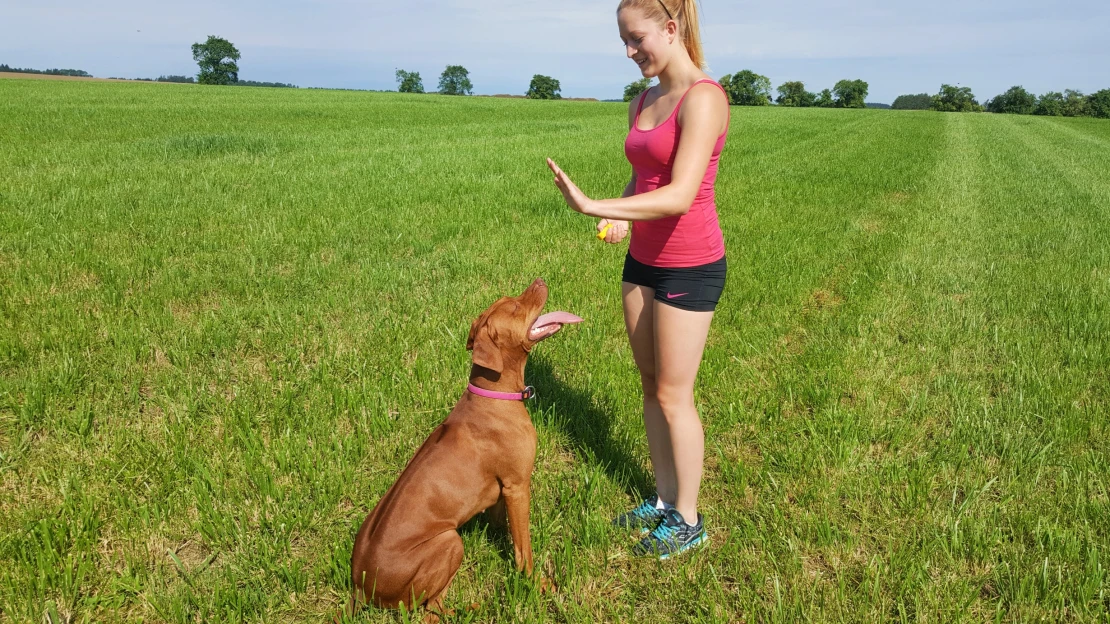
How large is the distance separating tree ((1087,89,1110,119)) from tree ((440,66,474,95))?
127 metres

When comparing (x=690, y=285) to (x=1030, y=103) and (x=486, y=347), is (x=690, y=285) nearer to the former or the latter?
(x=486, y=347)

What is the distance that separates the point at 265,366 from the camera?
470 centimetres

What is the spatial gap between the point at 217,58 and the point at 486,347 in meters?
152

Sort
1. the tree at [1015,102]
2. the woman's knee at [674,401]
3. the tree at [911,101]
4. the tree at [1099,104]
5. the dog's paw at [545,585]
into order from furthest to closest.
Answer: the tree at [911,101]
the tree at [1015,102]
the tree at [1099,104]
the woman's knee at [674,401]
the dog's paw at [545,585]

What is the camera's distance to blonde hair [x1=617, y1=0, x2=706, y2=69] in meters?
2.48

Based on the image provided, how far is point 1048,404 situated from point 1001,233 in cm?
604

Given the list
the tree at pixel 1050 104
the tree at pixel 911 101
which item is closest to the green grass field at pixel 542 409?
the tree at pixel 1050 104

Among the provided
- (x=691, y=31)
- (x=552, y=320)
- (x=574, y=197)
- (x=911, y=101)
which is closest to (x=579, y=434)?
(x=552, y=320)

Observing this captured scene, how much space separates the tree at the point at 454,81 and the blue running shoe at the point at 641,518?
568ft

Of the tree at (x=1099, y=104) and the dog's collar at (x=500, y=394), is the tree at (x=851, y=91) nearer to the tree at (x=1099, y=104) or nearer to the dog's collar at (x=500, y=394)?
the tree at (x=1099, y=104)

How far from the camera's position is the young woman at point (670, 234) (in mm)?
2426

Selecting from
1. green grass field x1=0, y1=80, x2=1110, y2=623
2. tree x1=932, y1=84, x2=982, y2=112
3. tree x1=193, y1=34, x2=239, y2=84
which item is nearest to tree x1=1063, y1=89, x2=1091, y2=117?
tree x1=932, y1=84, x2=982, y2=112

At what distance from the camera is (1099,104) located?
9494 cm

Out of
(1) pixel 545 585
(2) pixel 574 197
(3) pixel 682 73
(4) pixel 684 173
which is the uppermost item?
(3) pixel 682 73
